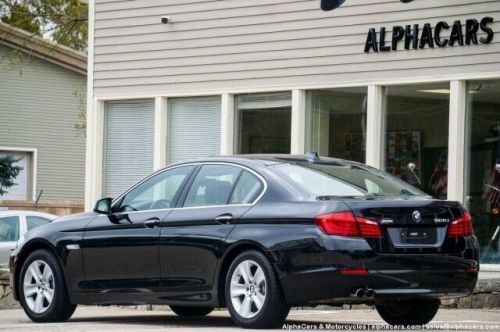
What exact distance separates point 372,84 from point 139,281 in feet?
23.8

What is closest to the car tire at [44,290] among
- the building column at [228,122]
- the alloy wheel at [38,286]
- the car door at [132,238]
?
the alloy wheel at [38,286]

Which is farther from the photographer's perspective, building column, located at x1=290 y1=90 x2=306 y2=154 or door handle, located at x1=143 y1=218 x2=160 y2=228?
building column, located at x1=290 y1=90 x2=306 y2=154

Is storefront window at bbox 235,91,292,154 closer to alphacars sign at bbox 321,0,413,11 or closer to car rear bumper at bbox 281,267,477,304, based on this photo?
Result: alphacars sign at bbox 321,0,413,11

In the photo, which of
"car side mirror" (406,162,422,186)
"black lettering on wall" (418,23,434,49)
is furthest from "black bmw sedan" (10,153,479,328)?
"black lettering on wall" (418,23,434,49)

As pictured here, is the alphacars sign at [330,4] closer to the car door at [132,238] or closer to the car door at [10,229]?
the car door at [132,238]

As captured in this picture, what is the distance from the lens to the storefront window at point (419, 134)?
57.5 ft

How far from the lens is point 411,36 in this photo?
57.9 feet

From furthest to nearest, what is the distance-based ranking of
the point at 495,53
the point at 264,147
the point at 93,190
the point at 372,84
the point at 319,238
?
the point at 93,190 < the point at 264,147 < the point at 372,84 < the point at 495,53 < the point at 319,238

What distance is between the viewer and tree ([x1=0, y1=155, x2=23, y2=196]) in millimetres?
33500

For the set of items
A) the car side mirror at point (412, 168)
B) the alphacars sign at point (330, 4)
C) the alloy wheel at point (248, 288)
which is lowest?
the alloy wheel at point (248, 288)

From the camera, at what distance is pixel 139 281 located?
38.2 feet

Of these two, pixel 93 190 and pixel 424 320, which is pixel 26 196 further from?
pixel 424 320

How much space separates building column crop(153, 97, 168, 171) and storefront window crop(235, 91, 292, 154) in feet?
4.54

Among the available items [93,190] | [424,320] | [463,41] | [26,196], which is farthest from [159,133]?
[26,196]
